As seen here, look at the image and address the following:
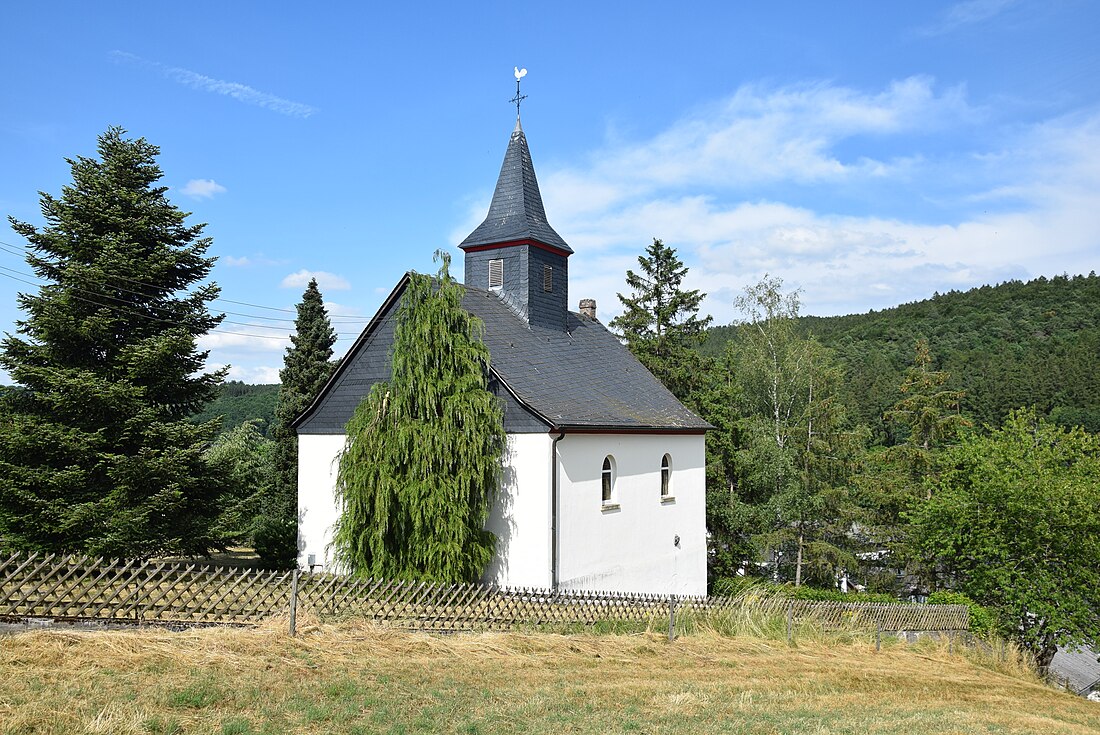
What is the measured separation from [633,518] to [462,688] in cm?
1233

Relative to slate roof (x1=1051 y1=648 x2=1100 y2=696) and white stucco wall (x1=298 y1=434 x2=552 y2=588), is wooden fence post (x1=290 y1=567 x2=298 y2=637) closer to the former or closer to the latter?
white stucco wall (x1=298 y1=434 x2=552 y2=588)

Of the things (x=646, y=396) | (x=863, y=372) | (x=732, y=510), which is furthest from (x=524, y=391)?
(x=863, y=372)

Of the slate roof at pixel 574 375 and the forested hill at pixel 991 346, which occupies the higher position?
the forested hill at pixel 991 346

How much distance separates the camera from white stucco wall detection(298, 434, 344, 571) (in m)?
20.1

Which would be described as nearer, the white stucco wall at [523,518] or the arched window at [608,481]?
the white stucco wall at [523,518]

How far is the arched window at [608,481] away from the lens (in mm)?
19969

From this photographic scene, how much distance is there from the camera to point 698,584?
2409cm

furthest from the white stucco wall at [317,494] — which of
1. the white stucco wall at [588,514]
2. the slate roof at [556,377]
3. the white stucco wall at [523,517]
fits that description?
the white stucco wall at [523,517]

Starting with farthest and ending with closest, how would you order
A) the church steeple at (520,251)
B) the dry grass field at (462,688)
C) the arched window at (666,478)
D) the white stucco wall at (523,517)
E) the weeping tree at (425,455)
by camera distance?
the church steeple at (520,251) < the arched window at (666,478) < the white stucco wall at (523,517) < the weeping tree at (425,455) < the dry grass field at (462,688)

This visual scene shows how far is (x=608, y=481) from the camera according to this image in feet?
65.9

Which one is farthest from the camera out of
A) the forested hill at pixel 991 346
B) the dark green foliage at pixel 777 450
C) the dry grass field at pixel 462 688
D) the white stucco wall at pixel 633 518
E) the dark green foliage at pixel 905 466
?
the forested hill at pixel 991 346

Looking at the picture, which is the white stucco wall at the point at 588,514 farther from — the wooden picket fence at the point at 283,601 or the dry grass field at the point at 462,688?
the dry grass field at the point at 462,688

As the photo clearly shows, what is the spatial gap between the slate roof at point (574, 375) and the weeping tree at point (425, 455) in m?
1.58

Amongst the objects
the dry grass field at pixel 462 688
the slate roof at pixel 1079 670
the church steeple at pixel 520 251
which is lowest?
the slate roof at pixel 1079 670
